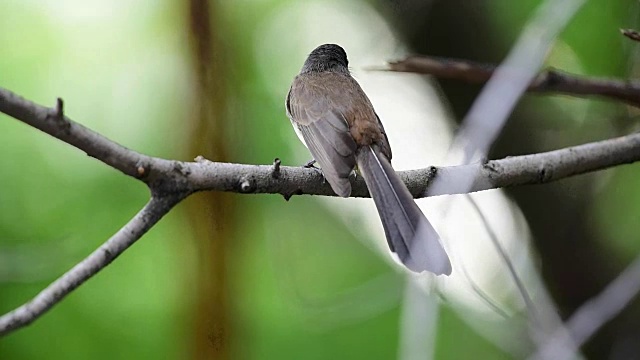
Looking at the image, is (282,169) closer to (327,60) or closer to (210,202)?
(210,202)

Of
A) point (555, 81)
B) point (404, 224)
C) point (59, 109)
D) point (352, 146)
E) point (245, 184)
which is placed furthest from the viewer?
point (352, 146)

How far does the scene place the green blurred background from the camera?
1.99 metres

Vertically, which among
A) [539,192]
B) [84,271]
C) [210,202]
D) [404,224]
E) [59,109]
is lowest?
[84,271]

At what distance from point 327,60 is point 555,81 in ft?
2.69

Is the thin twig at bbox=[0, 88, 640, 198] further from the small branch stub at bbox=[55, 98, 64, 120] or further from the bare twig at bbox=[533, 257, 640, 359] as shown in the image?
the bare twig at bbox=[533, 257, 640, 359]

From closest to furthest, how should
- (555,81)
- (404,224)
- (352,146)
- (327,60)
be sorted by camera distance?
(404,224)
(555,81)
(352,146)
(327,60)

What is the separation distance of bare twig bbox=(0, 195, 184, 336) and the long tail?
0.44m

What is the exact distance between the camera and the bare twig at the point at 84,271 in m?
1.09

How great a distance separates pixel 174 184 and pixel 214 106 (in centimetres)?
82

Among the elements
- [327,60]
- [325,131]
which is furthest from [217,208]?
[327,60]

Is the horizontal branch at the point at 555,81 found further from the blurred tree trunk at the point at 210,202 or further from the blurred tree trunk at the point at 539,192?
the blurred tree trunk at the point at 539,192

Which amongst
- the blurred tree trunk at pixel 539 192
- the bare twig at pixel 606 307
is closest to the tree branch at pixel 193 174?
the bare twig at pixel 606 307

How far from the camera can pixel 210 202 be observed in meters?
1.96

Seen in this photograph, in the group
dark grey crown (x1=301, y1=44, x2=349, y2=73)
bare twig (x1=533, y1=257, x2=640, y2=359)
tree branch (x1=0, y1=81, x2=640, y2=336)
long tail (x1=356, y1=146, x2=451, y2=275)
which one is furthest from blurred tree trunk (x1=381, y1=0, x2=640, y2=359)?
long tail (x1=356, y1=146, x2=451, y2=275)
